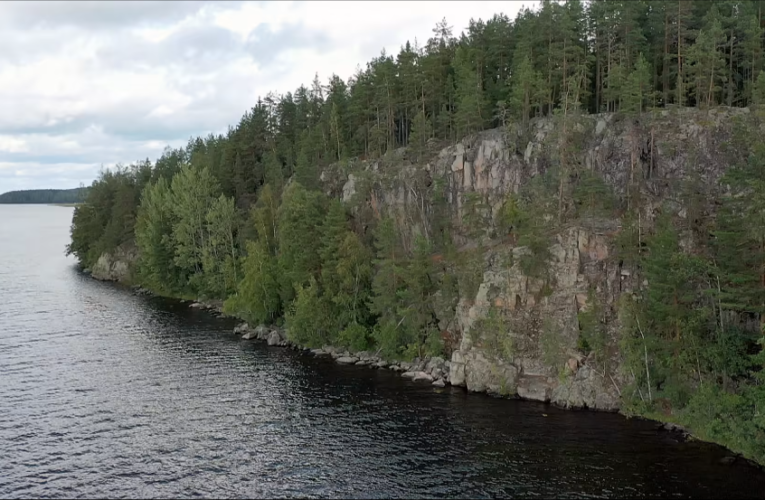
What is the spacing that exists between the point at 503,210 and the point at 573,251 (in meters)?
12.4

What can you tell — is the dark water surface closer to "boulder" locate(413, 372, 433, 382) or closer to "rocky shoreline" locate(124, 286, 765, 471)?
"rocky shoreline" locate(124, 286, 765, 471)

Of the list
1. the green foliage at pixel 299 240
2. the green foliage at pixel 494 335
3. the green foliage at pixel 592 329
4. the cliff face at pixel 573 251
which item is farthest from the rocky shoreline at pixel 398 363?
the green foliage at pixel 299 240

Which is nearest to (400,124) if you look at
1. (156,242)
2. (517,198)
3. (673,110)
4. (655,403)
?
(517,198)

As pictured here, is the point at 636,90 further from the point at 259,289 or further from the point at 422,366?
the point at 259,289

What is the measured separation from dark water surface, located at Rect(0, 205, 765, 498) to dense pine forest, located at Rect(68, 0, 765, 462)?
648 centimetres

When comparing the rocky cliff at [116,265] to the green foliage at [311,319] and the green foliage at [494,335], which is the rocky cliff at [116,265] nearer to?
the green foliage at [311,319]

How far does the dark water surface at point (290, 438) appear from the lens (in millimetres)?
37750

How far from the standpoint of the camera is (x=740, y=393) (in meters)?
44.5

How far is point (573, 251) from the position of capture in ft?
185

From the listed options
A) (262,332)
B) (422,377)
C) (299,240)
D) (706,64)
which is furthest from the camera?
(262,332)

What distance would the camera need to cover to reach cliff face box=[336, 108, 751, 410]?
53.8m

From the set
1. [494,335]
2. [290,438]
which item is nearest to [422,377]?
[494,335]

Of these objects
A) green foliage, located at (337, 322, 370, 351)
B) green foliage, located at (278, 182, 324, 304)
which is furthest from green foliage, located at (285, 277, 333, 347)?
green foliage, located at (337, 322, 370, 351)

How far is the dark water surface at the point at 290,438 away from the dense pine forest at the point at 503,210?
648 cm
